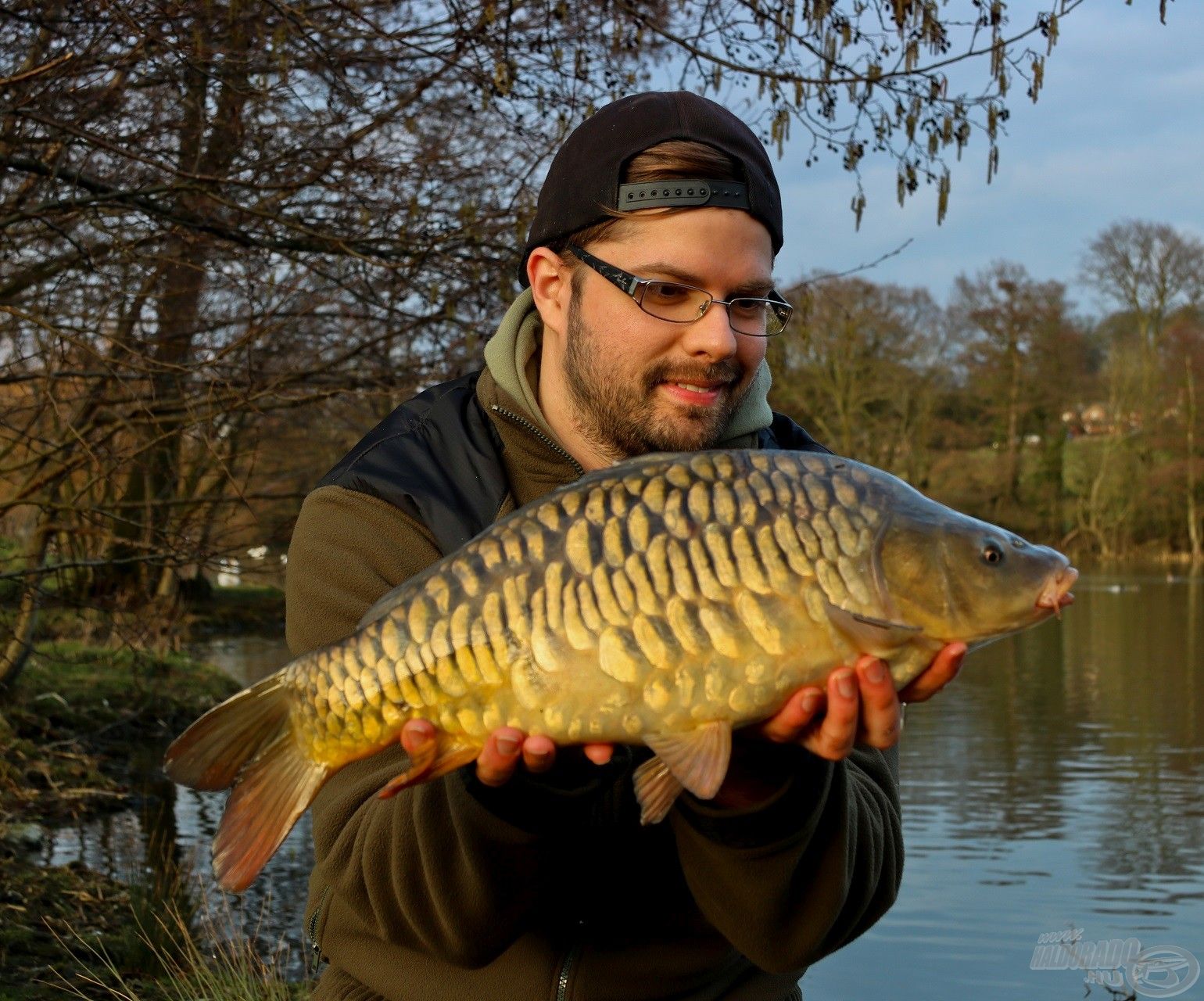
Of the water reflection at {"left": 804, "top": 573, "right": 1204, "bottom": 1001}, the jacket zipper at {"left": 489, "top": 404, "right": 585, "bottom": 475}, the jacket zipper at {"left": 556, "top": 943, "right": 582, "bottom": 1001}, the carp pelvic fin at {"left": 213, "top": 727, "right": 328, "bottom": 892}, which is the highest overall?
the jacket zipper at {"left": 489, "top": 404, "right": 585, "bottom": 475}

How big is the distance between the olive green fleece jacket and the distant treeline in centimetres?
2475

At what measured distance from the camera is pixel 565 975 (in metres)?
Answer: 2.03

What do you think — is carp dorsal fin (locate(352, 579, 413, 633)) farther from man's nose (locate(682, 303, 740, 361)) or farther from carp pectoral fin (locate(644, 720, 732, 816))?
man's nose (locate(682, 303, 740, 361))

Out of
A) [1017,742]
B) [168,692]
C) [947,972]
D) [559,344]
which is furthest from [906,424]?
[559,344]

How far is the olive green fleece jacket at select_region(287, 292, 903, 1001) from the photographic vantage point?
1.78 metres

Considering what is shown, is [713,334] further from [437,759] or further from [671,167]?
[437,759]

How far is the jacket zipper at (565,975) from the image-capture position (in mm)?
2020

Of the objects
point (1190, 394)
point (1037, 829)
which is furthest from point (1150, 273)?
point (1037, 829)

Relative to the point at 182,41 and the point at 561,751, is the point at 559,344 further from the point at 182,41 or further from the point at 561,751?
the point at 182,41

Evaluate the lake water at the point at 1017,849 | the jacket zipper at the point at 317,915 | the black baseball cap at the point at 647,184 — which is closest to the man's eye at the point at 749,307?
the black baseball cap at the point at 647,184

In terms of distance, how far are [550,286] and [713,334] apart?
1.24 feet

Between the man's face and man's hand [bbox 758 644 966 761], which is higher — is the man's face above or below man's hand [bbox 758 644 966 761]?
above

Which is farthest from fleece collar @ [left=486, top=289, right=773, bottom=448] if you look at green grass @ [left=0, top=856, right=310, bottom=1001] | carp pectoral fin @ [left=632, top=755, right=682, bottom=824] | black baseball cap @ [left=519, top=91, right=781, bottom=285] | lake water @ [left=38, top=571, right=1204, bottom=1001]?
lake water @ [left=38, top=571, right=1204, bottom=1001]

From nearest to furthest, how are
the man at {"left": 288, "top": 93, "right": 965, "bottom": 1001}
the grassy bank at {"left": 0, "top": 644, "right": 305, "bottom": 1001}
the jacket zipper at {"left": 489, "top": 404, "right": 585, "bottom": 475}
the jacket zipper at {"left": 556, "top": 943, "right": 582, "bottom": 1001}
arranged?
the man at {"left": 288, "top": 93, "right": 965, "bottom": 1001} < the jacket zipper at {"left": 556, "top": 943, "right": 582, "bottom": 1001} < the jacket zipper at {"left": 489, "top": 404, "right": 585, "bottom": 475} < the grassy bank at {"left": 0, "top": 644, "right": 305, "bottom": 1001}
